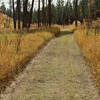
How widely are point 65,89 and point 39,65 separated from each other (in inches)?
96.6

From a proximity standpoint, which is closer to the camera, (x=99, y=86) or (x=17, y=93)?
(x=17, y=93)

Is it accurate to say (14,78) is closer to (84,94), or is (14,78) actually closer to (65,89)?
(65,89)

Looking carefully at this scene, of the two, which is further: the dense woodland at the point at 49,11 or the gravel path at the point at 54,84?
the dense woodland at the point at 49,11

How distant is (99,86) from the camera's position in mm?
4207

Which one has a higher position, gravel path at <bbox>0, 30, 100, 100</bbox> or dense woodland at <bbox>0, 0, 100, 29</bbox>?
dense woodland at <bbox>0, 0, 100, 29</bbox>

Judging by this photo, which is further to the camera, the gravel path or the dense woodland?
the dense woodland

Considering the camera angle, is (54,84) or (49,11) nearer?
(54,84)

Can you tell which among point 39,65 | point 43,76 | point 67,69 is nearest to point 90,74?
point 67,69

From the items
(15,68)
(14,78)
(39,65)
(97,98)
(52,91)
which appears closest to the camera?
(97,98)

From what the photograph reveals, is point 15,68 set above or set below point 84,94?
above

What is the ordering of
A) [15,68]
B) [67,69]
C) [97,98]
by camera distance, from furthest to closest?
[67,69]
[15,68]
[97,98]

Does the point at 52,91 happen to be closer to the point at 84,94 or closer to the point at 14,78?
the point at 84,94

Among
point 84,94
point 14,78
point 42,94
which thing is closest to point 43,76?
point 14,78

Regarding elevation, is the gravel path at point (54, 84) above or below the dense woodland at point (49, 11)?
below
